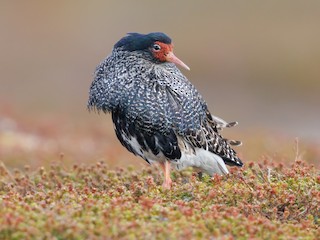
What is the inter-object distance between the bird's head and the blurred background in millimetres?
10433

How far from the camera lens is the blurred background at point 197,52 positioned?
28859 millimetres

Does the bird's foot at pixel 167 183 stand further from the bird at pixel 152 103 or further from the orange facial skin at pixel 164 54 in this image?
the orange facial skin at pixel 164 54

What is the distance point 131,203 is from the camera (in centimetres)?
775

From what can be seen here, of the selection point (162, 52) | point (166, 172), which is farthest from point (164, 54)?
point (166, 172)

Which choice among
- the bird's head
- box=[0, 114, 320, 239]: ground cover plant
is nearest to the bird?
the bird's head

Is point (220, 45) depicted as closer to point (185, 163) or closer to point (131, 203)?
point (185, 163)

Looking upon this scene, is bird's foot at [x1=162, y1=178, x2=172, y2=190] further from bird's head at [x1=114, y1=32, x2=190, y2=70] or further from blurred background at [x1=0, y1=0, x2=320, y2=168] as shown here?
blurred background at [x1=0, y1=0, x2=320, y2=168]

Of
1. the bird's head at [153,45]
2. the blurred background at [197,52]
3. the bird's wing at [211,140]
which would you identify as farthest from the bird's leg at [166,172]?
the blurred background at [197,52]

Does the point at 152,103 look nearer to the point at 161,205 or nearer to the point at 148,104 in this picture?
the point at 148,104

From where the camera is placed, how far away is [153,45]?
10.6 metres

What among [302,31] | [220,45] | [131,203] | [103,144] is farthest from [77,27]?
[131,203]

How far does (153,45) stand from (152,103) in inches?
32.1

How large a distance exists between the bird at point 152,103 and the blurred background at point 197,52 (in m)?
10.4

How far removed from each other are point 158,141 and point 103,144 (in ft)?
27.0
